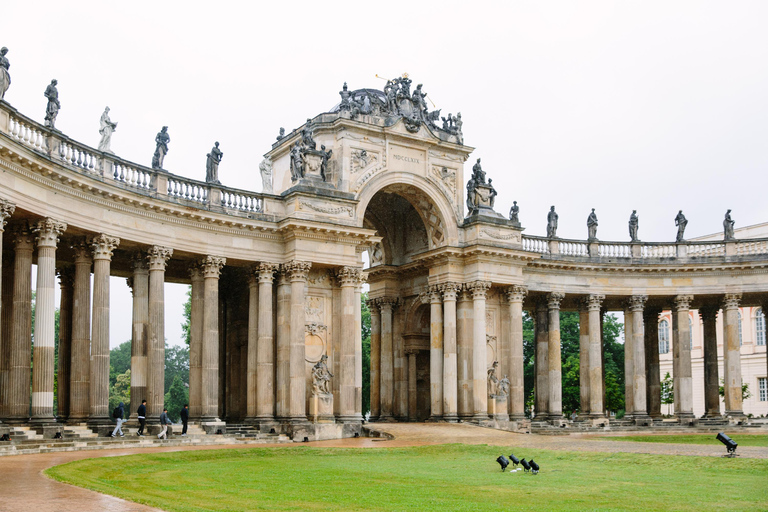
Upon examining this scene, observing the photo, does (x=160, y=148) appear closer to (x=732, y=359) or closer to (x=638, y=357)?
(x=638, y=357)

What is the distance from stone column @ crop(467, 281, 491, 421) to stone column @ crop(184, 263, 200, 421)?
59.1 ft

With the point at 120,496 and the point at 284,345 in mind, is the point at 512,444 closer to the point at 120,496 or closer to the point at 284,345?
the point at 284,345

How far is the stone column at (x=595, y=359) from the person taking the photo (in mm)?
60062

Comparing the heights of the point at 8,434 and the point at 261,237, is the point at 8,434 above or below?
below

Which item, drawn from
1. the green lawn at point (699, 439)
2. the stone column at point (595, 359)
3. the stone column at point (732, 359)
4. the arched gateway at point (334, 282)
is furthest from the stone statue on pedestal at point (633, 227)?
the green lawn at point (699, 439)

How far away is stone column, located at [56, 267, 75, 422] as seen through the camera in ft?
143

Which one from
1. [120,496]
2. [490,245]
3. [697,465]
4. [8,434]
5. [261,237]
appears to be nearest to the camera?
[120,496]

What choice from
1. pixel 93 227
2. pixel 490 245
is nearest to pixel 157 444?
pixel 93 227

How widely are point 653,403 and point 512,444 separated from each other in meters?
29.2

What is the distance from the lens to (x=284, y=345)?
48.1m

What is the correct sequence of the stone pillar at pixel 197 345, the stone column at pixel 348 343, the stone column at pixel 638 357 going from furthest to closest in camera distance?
the stone column at pixel 638 357 → the stone column at pixel 348 343 → the stone pillar at pixel 197 345

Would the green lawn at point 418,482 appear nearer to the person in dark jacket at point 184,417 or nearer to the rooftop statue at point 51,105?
the person in dark jacket at point 184,417

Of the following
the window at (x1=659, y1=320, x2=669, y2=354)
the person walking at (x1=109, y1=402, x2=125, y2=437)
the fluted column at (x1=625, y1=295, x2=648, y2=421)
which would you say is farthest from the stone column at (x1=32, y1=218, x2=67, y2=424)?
the window at (x1=659, y1=320, x2=669, y2=354)

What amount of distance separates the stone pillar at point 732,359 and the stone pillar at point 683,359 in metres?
2.55
